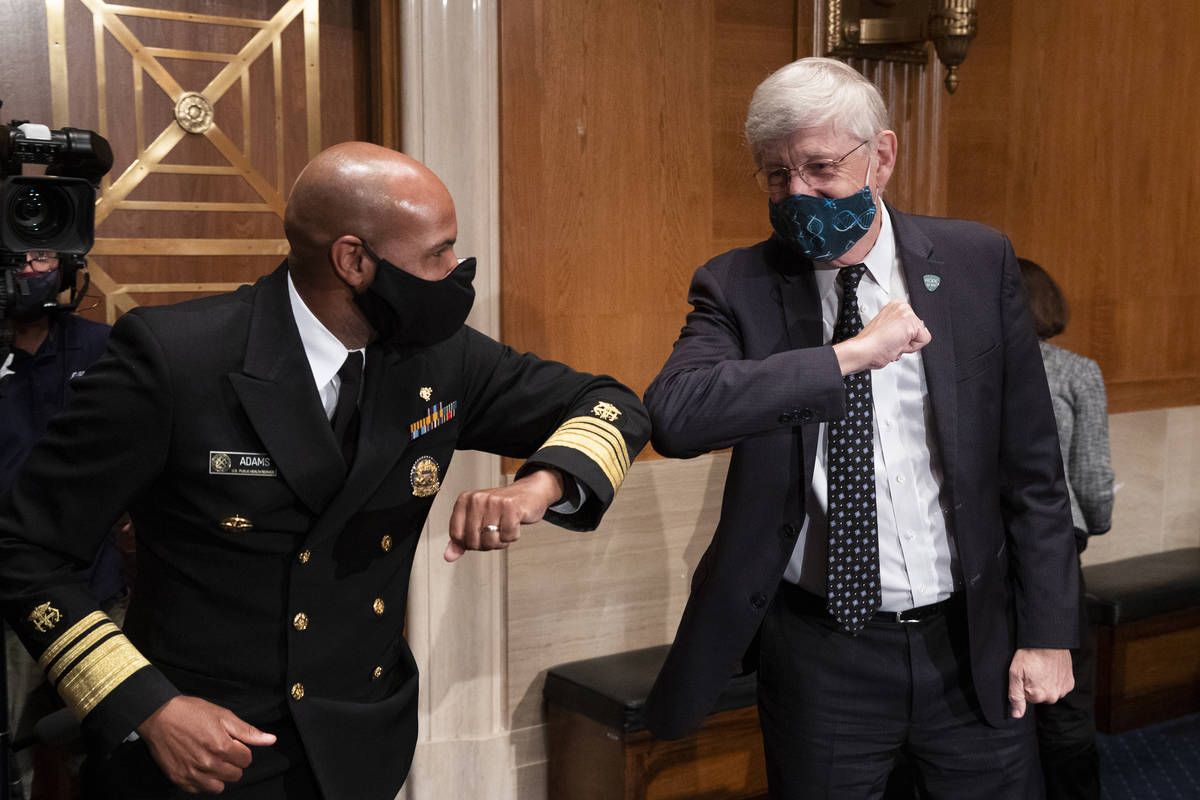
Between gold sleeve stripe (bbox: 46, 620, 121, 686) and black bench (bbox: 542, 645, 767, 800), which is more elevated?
gold sleeve stripe (bbox: 46, 620, 121, 686)

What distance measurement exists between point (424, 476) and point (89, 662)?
0.50 m

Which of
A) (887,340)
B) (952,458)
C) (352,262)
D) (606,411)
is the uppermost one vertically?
(352,262)

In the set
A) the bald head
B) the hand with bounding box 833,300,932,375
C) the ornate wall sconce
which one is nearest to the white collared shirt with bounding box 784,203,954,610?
the hand with bounding box 833,300,932,375

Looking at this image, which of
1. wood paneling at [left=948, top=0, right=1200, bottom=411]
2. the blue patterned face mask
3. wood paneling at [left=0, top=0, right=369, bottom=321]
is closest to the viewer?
the blue patterned face mask

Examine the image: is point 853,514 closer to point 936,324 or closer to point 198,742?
point 936,324

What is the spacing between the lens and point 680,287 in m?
3.60

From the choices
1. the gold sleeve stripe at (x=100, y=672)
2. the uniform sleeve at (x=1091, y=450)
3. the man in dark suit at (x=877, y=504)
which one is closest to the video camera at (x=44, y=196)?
the gold sleeve stripe at (x=100, y=672)

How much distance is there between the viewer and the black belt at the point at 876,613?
75.8 inches

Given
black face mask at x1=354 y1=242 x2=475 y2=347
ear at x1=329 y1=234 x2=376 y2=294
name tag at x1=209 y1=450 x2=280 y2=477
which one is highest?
ear at x1=329 y1=234 x2=376 y2=294

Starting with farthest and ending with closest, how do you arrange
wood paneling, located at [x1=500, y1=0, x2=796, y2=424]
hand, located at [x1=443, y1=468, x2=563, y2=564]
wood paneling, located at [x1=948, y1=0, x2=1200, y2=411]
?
wood paneling, located at [x1=948, y1=0, x2=1200, y2=411] < wood paneling, located at [x1=500, y1=0, x2=796, y2=424] < hand, located at [x1=443, y1=468, x2=563, y2=564]

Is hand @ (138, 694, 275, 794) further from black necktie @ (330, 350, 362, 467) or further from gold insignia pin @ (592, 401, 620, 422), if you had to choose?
gold insignia pin @ (592, 401, 620, 422)

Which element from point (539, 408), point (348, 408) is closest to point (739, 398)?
point (539, 408)

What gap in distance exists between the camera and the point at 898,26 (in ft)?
12.3

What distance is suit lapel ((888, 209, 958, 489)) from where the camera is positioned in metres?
1.89
